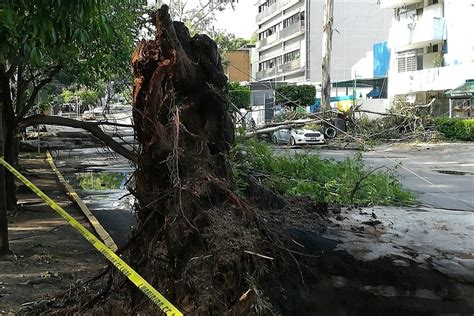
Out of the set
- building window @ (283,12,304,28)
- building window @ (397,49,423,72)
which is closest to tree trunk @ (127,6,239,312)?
building window @ (397,49,423,72)

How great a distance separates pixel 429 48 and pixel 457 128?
32.4ft

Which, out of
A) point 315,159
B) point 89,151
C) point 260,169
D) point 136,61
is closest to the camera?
point 136,61

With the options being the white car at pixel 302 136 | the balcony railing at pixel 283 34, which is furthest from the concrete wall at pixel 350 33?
the white car at pixel 302 136

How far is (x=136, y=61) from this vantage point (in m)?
4.83

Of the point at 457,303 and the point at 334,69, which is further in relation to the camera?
the point at 334,69

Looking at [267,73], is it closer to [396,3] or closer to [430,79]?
[396,3]

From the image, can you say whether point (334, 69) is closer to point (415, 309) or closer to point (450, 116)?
point (450, 116)

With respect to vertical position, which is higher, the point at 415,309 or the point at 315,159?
the point at 315,159

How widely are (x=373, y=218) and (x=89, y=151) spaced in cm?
2497

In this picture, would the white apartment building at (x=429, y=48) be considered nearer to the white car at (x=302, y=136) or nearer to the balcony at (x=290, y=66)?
the white car at (x=302, y=136)

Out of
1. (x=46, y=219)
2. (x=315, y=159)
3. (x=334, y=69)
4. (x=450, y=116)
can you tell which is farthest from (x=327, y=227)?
(x=334, y=69)

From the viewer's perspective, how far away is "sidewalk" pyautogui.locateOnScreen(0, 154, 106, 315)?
657 cm

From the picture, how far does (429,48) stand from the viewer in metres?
42.2

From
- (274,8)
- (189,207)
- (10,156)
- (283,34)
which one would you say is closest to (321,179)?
(10,156)
